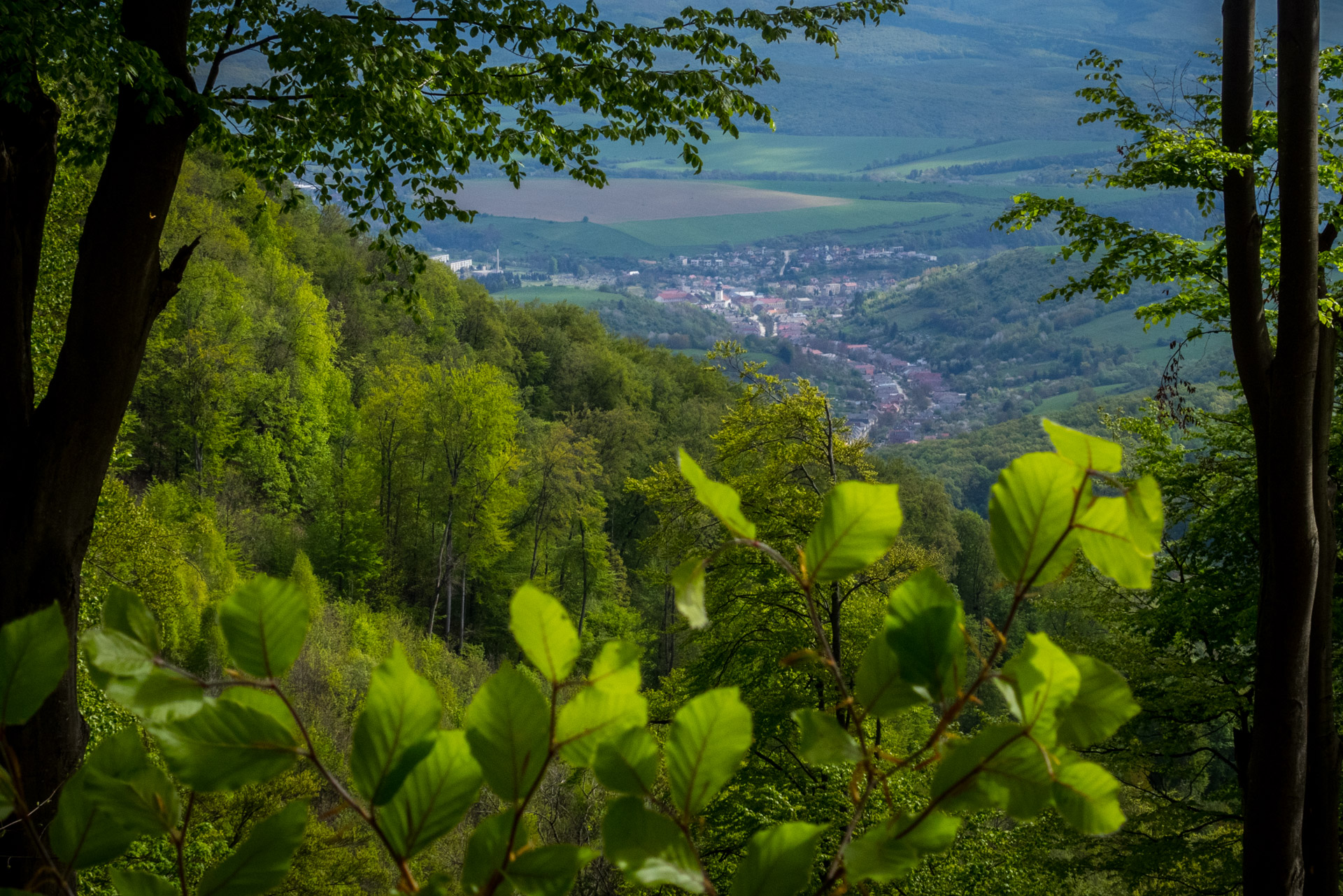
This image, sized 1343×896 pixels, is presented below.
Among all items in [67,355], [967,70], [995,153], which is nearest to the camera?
[67,355]

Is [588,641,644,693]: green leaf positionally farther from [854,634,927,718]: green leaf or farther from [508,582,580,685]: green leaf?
[854,634,927,718]: green leaf

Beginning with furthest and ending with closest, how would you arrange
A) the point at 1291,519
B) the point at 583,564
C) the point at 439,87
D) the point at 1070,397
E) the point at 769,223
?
the point at 769,223
the point at 1070,397
the point at 583,564
the point at 439,87
the point at 1291,519

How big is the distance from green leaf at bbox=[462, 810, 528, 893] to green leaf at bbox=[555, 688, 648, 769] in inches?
2.2

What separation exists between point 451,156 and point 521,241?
9917cm

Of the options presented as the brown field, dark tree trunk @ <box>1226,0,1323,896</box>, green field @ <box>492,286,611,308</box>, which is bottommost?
green field @ <box>492,286,611,308</box>

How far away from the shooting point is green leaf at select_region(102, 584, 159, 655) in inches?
23.0

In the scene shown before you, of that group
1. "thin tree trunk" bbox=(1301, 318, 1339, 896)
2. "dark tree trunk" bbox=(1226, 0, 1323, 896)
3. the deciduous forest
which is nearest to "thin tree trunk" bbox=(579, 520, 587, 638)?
the deciduous forest

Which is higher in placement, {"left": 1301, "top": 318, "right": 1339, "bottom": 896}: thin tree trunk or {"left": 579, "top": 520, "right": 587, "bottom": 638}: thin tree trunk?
{"left": 1301, "top": 318, "right": 1339, "bottom": 896}: thin tree trunk

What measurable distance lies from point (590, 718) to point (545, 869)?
92 millimetres

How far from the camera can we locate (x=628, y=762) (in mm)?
556

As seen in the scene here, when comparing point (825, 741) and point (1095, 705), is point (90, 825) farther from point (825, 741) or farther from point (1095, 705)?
point (1095, 705)

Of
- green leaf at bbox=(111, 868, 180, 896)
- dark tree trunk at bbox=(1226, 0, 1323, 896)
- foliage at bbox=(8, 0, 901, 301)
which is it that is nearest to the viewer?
green leaf at bbox=(111, 868, 180, 896)

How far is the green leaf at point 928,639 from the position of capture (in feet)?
1.79

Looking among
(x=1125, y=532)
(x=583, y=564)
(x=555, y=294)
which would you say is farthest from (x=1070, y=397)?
(x=1125, y=532)
